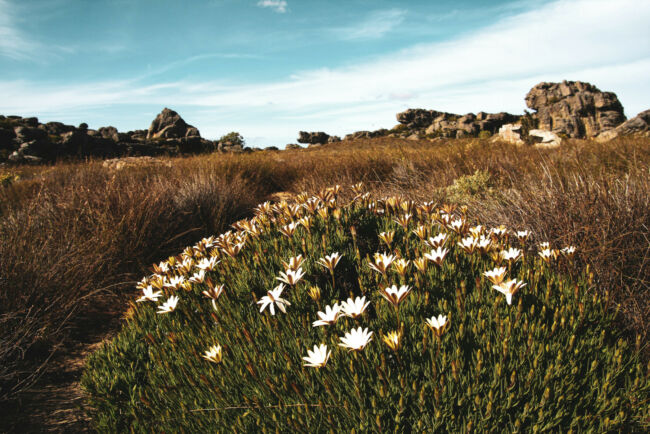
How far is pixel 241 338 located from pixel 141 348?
2.99 ft

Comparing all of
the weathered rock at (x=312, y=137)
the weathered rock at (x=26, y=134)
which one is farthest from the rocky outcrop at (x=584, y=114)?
the weathered rock at (x=26, y=134)

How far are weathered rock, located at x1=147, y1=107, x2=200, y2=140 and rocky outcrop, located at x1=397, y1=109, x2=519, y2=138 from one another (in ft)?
123

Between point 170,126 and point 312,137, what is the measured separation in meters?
40.4

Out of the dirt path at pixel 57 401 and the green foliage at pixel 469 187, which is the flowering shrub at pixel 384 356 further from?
the green foliage at pixel 469 187

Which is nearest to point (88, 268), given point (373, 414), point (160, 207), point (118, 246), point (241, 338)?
point (118, 246)

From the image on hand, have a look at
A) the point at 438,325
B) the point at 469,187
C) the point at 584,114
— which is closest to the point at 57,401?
the point at 438,325

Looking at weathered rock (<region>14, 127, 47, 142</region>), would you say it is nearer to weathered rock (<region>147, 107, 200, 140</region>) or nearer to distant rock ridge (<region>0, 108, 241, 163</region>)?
distant rock ridge (<region>0, 108, 241, 163</region>)

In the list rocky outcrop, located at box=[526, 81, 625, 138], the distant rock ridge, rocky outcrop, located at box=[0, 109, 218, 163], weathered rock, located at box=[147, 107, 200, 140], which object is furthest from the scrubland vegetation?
rocky outcrop, located at box=[526, 81, 625, 138]

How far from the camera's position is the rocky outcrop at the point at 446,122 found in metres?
61.4

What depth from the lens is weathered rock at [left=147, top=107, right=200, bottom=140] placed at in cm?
5484

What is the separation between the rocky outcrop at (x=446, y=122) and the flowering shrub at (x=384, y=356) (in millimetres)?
56990

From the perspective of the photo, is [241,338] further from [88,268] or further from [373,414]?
[88,268]

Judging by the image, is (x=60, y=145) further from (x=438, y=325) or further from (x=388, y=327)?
(x=438, y=325)

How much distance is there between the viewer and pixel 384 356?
4.92ft
